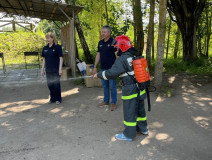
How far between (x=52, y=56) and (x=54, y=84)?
0.78 meters

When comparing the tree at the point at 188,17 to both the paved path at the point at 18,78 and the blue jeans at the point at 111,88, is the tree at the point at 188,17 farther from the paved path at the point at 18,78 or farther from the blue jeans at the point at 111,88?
the paved path at the point at 18,78

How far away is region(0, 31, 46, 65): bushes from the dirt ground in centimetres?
947

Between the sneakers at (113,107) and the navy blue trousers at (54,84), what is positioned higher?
the navy blue trousers at (54,84)

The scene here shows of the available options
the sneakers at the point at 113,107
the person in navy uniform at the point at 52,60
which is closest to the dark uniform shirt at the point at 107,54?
the sneakers at the point at 113,107

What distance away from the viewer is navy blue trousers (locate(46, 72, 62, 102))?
498 cm

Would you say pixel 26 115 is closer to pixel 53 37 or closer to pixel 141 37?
pixel 53 37

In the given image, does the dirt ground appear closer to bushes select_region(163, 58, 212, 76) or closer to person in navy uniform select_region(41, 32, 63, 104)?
person in navy uniform select_region(41, 32, 63, 104)

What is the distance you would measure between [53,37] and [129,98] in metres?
2.66

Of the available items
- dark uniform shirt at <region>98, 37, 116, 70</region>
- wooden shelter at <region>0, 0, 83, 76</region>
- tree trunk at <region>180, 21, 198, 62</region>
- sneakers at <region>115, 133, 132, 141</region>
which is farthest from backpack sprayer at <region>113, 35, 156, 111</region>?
tree trunk at <region>180, 21, 198, 62</region>

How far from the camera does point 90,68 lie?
23.4 ft

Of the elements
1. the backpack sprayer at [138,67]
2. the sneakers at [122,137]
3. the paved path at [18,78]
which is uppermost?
the backpack sprayer at [138,67]

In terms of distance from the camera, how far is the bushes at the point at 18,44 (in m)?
14.6

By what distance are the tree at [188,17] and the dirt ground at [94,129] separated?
5456mm

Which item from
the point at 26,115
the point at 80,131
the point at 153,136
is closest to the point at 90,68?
the point at 26,115
